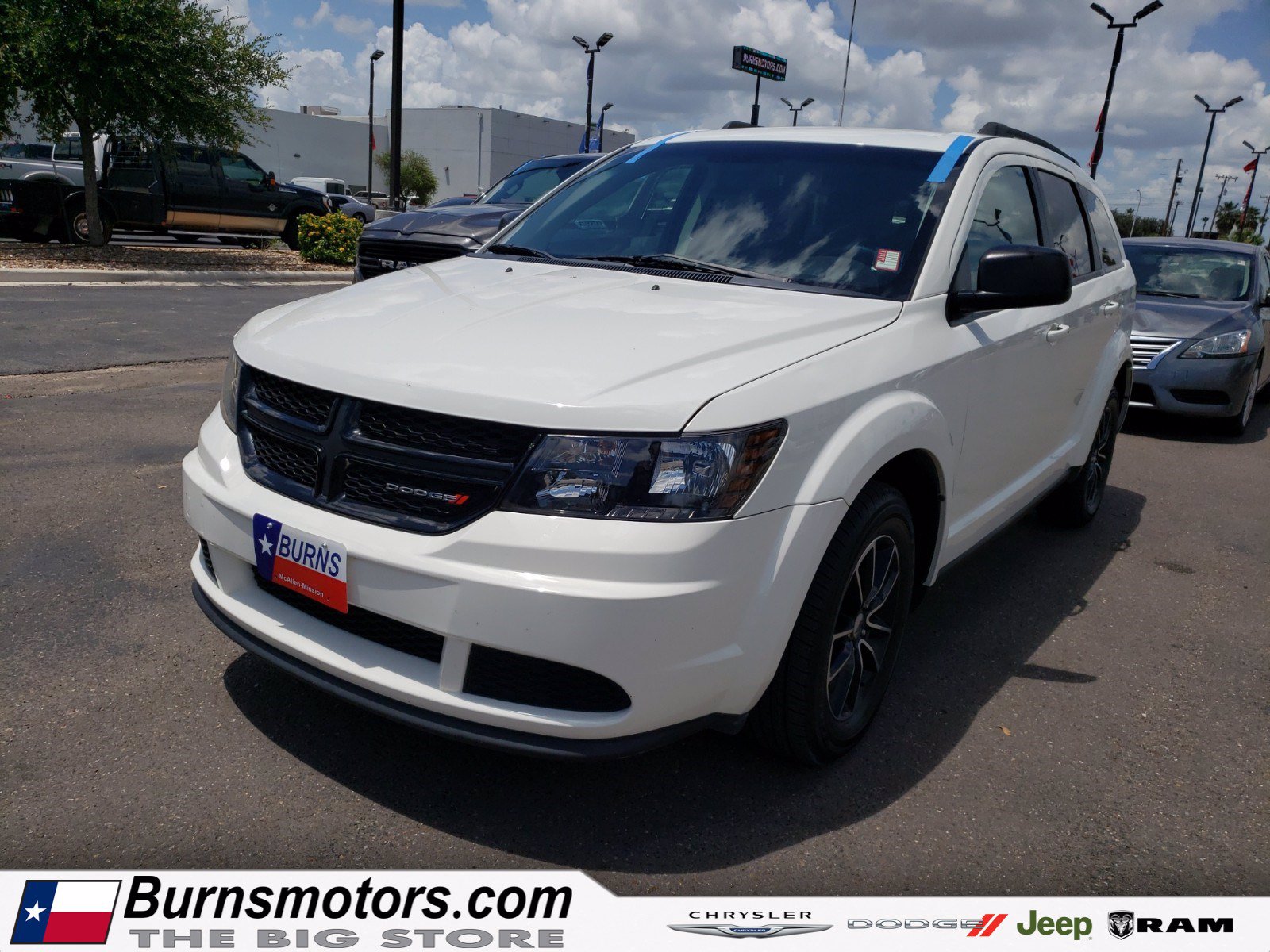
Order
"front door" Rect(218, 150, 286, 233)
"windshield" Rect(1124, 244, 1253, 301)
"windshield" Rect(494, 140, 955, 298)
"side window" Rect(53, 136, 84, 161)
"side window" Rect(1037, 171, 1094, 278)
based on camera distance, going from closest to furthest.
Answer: "windshield" Rect(494, 140, 955, 298) → "side window" Rect(1037, 171, 1094, 278) → "windshield" Rect(1124, 244, 1253, 301) → "side window" Rect(53, 136, 84, 161) → "front door" Rect(218, 150, 286, 233)

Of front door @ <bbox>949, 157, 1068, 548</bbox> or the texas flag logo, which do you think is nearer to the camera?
the texas flag logo

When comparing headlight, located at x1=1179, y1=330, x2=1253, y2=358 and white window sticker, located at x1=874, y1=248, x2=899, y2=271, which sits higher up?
white window sticker, located at x1=874, y1=248, x2=899, y2=271

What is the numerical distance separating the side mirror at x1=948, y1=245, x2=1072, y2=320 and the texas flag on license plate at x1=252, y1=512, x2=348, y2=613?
1954 mm

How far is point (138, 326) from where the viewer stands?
980 cm

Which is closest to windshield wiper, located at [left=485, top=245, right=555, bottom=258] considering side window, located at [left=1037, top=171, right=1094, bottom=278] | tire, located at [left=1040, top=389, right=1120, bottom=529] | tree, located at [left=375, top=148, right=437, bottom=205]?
side window, located at [left=1037, top=171, right=1094, bottom=278]

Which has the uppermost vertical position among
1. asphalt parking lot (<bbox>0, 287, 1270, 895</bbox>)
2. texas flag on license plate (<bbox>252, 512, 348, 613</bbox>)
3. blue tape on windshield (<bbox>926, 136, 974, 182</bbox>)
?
blue tape on windshield (<bbox>926, 136, 974, 182</bbox>)

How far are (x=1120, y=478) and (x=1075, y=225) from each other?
2.79 metres

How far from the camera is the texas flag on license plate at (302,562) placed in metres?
2.36

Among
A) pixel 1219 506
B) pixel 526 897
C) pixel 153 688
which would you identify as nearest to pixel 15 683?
pixel 153 688

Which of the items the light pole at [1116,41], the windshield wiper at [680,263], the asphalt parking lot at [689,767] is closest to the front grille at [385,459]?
the asphalt parking lot at [689,767]

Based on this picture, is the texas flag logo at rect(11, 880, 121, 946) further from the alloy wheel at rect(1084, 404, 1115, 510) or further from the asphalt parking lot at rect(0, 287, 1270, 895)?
the alloy wheel at rect(1084, 404, 1115, 510)

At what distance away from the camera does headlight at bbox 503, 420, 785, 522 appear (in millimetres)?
2209

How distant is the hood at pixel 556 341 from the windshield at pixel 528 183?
7.57 meters

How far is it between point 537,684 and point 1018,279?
6.17 ft
